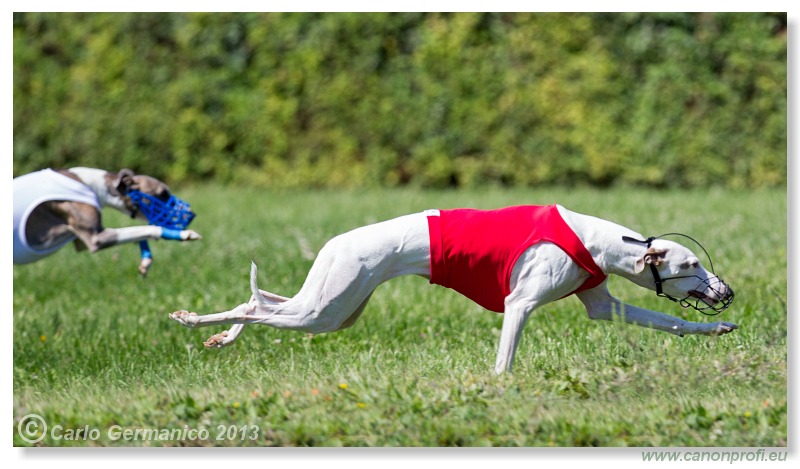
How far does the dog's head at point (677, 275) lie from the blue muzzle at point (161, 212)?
9.93ft

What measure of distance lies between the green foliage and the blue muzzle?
20.5ft

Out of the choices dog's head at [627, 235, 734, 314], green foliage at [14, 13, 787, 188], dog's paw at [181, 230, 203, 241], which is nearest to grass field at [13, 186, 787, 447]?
dog's head at [627, 235, 734, 314]

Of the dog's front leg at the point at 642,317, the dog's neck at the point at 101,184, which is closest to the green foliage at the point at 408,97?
the dog's neck at the point at 101,184

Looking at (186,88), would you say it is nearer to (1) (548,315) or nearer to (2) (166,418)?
(1) (548,315)

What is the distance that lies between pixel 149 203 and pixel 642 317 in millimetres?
3269

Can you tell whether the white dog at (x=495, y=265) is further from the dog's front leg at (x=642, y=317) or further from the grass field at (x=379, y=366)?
the grass field at (x=379, y=366)

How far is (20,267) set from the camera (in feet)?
30.1

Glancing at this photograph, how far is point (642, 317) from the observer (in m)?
5.52

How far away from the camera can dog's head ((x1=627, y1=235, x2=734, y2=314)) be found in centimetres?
524

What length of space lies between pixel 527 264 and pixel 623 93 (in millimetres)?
7897

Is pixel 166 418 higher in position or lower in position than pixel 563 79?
lower

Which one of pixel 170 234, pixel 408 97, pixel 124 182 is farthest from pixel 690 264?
pixel 408 97

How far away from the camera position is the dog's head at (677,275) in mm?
5242

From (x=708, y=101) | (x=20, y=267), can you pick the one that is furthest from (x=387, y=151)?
(x=20, y=267)
